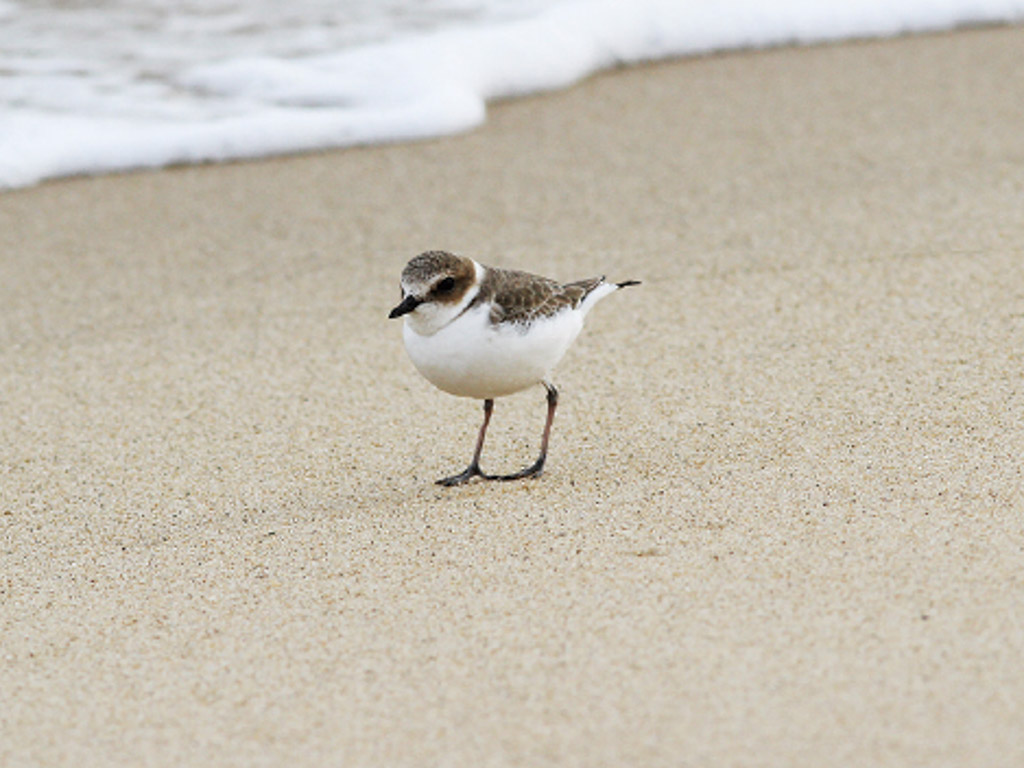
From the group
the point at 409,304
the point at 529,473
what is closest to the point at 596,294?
the point at 529,473

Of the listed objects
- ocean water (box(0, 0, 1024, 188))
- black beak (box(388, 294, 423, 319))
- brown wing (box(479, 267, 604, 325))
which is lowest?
black beak (box(388, 294, 423, 319))

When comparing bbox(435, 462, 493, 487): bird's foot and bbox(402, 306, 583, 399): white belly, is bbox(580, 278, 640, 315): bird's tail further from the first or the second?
bbox(435, 462, 493, 487): bird's foot

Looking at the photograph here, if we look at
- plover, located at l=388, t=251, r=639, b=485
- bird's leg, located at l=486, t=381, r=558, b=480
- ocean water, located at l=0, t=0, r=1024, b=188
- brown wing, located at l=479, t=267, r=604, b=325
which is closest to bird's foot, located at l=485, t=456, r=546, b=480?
bird's leg, located at l=486, t=381, r=558, b=480

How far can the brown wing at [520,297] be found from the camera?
12.5 feet

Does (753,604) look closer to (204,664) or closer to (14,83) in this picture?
(204,664)

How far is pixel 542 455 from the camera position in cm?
405

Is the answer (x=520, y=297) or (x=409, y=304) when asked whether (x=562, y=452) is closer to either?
(x=520, y=297)

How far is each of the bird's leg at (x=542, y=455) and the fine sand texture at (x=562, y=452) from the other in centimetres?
7

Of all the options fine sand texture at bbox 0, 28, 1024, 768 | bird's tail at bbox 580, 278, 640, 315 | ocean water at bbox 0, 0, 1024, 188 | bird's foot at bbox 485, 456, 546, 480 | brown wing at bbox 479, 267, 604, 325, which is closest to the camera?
fine sand texture at bbox 0, 28, 1024, 768

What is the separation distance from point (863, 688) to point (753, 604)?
41 centimetres

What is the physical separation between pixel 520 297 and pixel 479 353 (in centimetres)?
20

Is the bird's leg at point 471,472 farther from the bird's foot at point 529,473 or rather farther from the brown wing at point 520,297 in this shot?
the brown wing at point 520,297

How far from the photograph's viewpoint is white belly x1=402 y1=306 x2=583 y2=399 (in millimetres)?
3740

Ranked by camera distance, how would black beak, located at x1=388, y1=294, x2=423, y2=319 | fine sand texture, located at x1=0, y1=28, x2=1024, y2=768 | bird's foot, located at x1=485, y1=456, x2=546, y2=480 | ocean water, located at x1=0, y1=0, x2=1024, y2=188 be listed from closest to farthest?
1. fine sand texture, located at x1=0, y1=28, x2=1024, y2=768
2. black beak, located at x1=388, y1=294, x2=423, y2=319
3. bird's foot, located at x1=485, y1=456, x2=546, y2=480
4. ocean water, located at x1=0, y1=0, x2=1024, y2=188
